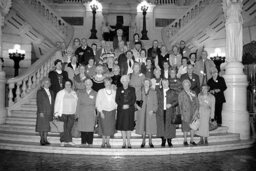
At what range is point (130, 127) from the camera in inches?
281

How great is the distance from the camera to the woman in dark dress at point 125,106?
711 cm

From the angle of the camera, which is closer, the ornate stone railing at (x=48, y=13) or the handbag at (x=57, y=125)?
the handbag at (x=57, y=125)

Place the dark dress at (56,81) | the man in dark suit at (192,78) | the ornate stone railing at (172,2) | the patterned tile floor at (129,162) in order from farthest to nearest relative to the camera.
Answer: the ornate stone railing at (172,2) < the man in dark suit at (192,78) < the dark dress at (56,81) < the patterned tile floor at (129,162)

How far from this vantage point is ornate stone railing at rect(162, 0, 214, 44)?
14633 millimetres

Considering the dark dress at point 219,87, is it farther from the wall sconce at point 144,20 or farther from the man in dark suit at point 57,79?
the wall sconce at point 144,20

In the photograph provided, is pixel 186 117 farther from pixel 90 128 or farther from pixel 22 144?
pixel 22 144

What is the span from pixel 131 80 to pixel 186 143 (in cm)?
227

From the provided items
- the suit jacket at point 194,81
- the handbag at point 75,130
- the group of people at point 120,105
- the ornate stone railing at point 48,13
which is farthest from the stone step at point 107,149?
the ornate stone railing at point 48,13

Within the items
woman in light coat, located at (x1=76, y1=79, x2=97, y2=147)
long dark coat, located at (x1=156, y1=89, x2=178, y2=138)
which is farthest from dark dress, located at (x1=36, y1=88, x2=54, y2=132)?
long dark coat, located at (x1=156, y1=89, x2=178, y2=138)

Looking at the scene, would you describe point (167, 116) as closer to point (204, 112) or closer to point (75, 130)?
point (204, 112)

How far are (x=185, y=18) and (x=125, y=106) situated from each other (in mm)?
9528

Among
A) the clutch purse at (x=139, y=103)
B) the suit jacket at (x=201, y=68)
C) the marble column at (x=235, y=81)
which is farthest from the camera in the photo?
the suit jacket at (x=201, y=68)

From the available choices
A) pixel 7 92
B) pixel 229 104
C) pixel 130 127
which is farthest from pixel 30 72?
pixel 229 104

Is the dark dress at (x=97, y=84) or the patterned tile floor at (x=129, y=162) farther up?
the dark dress at (x=97, y=84)
